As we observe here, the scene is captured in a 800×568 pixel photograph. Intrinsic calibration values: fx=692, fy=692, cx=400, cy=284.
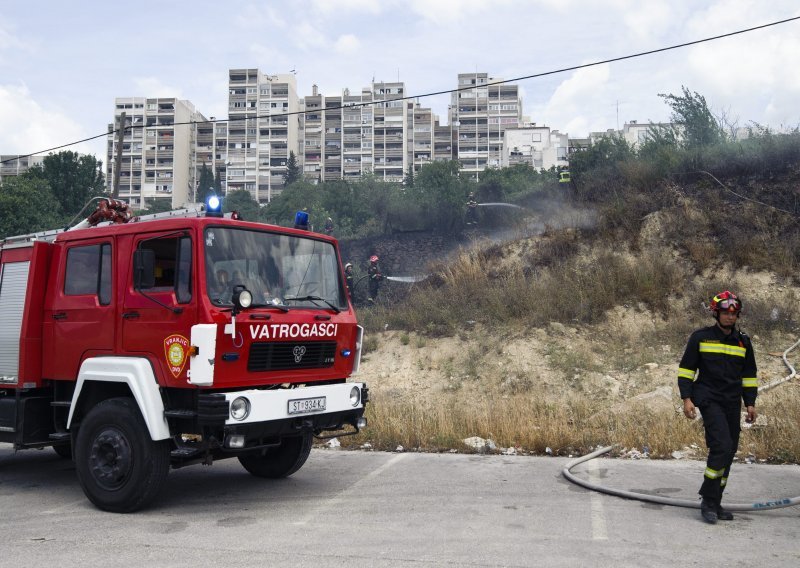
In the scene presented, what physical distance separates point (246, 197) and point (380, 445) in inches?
3030

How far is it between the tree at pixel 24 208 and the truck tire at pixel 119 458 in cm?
3524

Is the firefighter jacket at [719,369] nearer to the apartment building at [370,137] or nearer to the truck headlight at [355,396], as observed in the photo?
the truck headlight at [355,396]

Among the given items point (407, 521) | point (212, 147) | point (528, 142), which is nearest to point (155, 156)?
point (212, 147)

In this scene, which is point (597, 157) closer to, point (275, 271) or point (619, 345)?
point (619, 345)

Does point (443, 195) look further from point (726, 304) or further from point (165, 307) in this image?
point (165, 307)

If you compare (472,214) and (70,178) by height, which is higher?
(70,178)

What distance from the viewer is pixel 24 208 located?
39562mm

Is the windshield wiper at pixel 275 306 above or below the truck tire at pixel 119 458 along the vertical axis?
above

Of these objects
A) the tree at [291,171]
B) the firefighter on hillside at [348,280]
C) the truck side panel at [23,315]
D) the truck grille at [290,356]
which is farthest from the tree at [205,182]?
the truck grille at [290,356]

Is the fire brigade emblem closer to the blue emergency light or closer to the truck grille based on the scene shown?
the truck grille

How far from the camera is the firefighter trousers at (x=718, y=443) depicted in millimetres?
5602

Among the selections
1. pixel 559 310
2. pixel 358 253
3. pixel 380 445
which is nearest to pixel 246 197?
pixel 358 253

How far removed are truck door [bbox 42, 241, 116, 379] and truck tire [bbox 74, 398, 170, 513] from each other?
62 centimetres

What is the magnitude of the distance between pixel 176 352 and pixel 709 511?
458 centimetres
